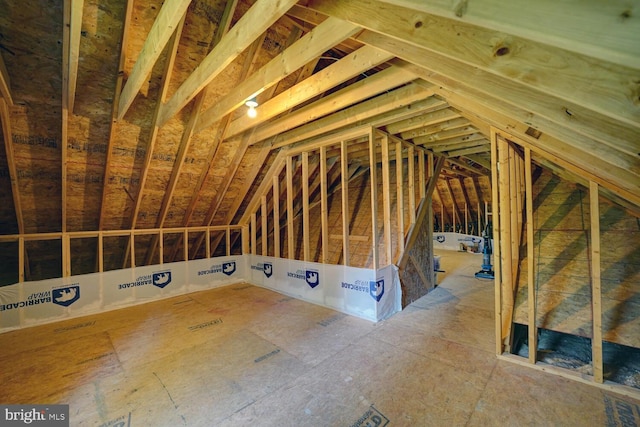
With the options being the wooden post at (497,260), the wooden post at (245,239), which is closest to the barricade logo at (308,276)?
the wooden post at (245,239)

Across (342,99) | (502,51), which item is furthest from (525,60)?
(342,99)

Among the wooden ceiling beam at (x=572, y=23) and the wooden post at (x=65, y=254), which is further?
the wooden post at (x=65, y=254)

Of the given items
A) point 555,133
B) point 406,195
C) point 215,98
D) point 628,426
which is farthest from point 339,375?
point 215,98

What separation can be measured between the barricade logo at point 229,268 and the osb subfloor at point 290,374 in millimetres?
1812

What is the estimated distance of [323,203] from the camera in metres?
4.21

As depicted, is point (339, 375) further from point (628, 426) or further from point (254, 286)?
point (254, 286)

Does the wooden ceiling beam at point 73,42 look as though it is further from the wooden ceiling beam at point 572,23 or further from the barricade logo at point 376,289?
the barricade logo at point 376,289

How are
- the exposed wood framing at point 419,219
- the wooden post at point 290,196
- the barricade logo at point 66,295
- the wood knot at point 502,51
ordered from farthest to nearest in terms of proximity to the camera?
the wooden post at point 290,196
the exposed wood framing at point 419,219
the barricade logo at point 66,295
the wood knot at point 502,51

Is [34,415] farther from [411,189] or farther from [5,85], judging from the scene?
[411,189]

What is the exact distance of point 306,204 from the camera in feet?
14.4

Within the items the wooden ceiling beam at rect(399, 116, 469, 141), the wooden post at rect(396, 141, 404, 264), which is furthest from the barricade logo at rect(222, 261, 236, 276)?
the wooden ceiling beam at rect(399, 116, 469, 141)

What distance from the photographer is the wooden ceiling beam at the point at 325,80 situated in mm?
2025

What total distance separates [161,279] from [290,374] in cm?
378

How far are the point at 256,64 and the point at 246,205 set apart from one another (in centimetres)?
312
